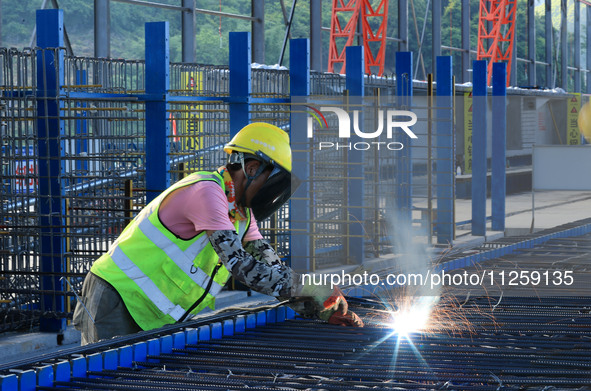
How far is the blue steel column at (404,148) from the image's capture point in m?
11.0

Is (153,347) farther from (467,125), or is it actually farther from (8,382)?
(467,125)

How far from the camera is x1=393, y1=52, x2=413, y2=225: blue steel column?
11023 mm

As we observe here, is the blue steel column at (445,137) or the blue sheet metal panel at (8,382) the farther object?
the blue steel column at (445,137)

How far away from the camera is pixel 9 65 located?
21.7 feet

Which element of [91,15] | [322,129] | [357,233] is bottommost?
[357,233]

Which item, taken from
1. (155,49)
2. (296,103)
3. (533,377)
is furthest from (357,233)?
(533,377)

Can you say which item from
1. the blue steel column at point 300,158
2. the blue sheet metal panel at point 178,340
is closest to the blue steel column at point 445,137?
the blue steel column at point 300,158

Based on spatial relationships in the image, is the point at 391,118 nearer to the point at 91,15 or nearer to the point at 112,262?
the point at 91,15

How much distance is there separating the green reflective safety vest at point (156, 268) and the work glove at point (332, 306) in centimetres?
45

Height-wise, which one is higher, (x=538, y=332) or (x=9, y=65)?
(x=9, y=65)

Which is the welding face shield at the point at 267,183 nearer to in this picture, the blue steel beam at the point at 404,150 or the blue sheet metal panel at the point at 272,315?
the blue sheet metal panel at the point at 272,315

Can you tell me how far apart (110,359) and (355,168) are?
23.6 feet

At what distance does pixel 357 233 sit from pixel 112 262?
21.2 ft

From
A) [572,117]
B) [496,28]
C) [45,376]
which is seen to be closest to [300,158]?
[45,376]
